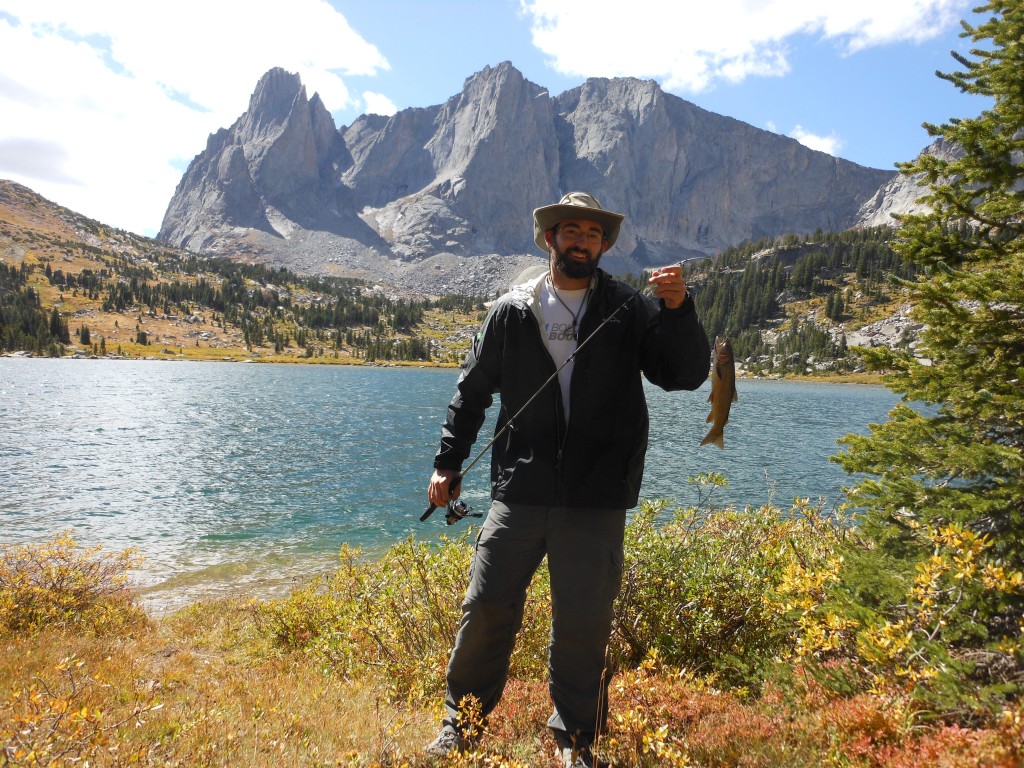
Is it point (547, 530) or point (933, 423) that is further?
point (933, 423)

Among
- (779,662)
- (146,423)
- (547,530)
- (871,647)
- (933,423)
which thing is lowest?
(146,423)

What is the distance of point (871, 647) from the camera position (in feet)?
11.1

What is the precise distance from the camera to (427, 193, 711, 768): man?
12.5 ft

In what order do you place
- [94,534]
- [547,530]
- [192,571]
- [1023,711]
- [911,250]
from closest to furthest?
[1023,711] < [547,530] < [911,250] < [192,571] < [94,534]

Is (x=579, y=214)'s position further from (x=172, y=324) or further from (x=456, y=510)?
(x=172, y=324)

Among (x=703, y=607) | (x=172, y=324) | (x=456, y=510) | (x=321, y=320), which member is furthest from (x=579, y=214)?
(x=321, y=320)

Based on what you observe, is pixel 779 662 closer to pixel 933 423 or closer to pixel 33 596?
pixel 933 423

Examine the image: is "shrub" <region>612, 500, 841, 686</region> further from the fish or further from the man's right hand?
the man's right hand

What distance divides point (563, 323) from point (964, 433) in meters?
3.21

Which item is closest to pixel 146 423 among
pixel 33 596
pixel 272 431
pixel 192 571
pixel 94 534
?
pixel 272 431

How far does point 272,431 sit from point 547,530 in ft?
141

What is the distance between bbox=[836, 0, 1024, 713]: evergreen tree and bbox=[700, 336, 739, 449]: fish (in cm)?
135

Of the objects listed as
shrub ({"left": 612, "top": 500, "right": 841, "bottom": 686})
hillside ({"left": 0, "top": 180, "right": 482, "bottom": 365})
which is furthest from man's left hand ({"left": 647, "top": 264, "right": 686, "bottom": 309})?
hillside ({"left": 0, "top": 180, "right": 482, "bottom": 365})

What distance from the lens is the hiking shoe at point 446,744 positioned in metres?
3.84
